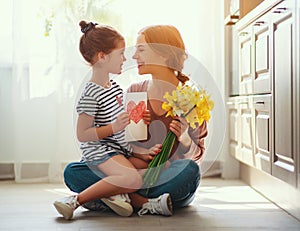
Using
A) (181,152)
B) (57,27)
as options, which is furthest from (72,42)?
(181,152)

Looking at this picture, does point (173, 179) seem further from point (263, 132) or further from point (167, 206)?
point (263, 132)

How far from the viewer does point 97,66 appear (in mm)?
1883

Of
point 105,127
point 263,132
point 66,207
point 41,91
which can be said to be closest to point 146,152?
point 105,127

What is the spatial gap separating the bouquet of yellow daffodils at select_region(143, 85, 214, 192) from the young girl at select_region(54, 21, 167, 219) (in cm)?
3

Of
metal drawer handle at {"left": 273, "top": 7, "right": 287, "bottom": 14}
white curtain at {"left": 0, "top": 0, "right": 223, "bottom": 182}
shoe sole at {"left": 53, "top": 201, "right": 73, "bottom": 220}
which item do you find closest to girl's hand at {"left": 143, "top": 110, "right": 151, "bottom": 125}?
shoe sole at {"left": 53, "top": 201, "right": 73, "bottom": 220}

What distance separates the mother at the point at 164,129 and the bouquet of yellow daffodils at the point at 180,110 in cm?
2

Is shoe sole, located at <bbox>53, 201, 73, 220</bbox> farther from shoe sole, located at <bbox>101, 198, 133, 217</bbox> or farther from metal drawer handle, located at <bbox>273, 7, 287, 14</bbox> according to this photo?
metal drawer handle, located at <bbox>273, 7, 287, 14</bbox>

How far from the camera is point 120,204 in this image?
70.0 inches

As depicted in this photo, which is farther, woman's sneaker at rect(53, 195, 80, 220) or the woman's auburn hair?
the woman's auburn hair

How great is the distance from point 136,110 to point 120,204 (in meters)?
0.31

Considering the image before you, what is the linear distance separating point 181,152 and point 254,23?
608 mm

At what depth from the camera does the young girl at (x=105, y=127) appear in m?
1.80

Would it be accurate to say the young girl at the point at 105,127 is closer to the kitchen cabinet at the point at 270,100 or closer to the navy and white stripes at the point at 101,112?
the navy and white stripes at the point at 101,112

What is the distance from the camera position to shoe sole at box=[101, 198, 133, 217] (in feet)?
5.81
